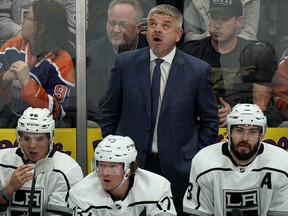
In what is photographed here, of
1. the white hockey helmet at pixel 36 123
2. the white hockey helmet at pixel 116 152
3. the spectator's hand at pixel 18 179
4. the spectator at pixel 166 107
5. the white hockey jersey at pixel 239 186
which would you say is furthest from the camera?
the spectator at pixel 166 107

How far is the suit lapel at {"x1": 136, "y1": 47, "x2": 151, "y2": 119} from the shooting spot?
6027 millimetres

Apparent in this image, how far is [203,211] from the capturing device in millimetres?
5617

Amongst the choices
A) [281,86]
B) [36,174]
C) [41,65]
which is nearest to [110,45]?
[41,65]

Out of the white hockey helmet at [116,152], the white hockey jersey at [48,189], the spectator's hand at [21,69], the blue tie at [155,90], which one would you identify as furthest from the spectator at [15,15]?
the white hockey helmet at [116,152]

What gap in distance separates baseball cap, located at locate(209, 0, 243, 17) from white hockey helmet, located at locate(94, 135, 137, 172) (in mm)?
1753

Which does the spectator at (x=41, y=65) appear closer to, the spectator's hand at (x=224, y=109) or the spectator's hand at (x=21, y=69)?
the spectator's hand at (x=21, y=69)

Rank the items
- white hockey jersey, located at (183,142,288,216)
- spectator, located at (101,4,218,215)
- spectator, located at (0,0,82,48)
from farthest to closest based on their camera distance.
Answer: spectator, located at (0,0,82,48) < spectator, located at (101,4,218,215) < white hockey jersey, located at (183,142,288,216)

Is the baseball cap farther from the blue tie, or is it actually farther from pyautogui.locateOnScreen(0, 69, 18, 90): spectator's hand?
pyautogui.locateOnScreen(0, 69, 18, 90): spectator's hand

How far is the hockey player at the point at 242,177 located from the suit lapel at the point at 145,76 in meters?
0.54

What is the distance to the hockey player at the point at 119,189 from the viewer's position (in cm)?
534

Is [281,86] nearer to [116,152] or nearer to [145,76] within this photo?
[145,76]

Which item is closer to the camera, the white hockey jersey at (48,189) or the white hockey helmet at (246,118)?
the white hockey helmet at (246,118)

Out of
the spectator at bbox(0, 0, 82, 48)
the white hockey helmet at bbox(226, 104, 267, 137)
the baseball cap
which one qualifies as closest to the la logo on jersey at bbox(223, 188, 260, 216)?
the white hockey helmet at bbox(226, 104, 267, 137)

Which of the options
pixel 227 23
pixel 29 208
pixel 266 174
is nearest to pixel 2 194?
pixel 29 208
